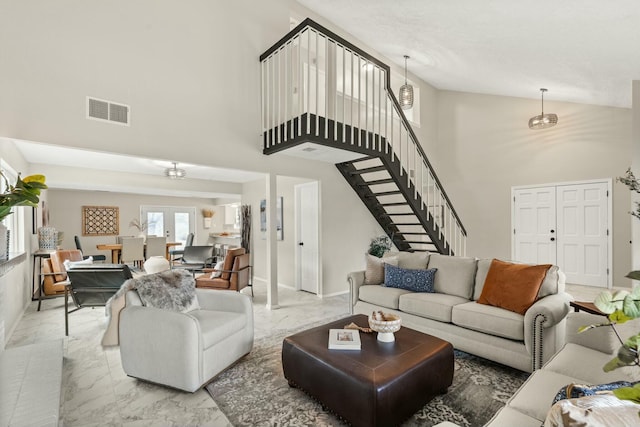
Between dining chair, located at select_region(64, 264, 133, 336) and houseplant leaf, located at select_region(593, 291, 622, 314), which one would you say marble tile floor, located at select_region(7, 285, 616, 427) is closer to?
dining chair, located at select_region(64, 264, 133, 336)

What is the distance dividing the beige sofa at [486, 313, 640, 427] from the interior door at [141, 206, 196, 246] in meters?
10.1

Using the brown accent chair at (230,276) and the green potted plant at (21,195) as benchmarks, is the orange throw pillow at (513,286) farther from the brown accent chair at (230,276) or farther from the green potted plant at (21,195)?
the green potted plant at (21,195)

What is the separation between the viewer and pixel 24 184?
1930 millimetres

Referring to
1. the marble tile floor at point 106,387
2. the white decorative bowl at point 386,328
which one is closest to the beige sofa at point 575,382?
the white decorative bowl at point 386,328

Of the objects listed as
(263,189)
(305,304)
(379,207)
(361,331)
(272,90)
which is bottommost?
(305,304)

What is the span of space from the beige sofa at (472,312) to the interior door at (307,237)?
1.55 meters

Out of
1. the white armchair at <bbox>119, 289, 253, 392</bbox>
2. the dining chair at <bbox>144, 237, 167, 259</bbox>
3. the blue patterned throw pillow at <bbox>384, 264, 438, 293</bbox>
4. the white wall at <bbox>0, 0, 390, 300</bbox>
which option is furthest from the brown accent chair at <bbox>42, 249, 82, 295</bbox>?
the blue patterned throw pillow at <bbox>384, 264, 438, 293</bbox>

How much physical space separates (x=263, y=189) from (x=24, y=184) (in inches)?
195

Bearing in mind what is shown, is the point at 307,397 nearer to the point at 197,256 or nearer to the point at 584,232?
the point at 197,256

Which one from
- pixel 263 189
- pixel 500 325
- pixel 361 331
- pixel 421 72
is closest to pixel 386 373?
pixel 361 331

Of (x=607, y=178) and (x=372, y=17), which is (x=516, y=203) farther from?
(x=372, y=17)

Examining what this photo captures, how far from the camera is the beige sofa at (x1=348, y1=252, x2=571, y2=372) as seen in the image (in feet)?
8.27

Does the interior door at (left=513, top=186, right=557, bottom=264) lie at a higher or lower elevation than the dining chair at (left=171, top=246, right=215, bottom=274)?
higher

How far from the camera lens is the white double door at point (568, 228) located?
5.54m
